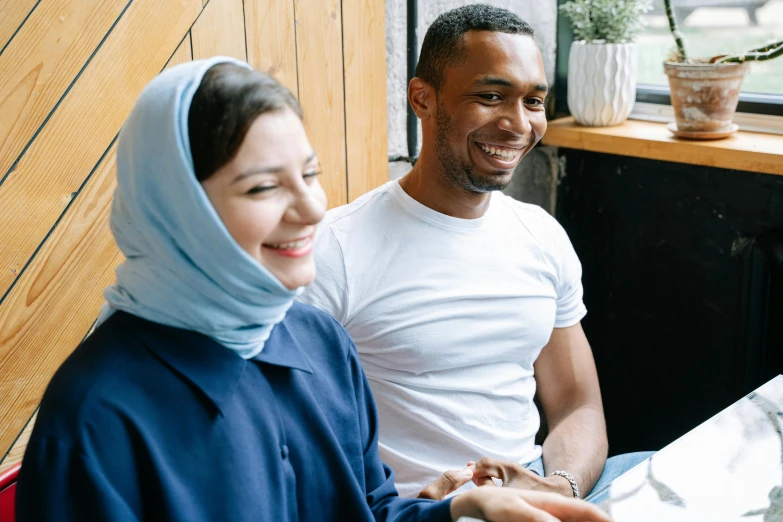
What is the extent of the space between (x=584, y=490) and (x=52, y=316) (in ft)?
3.46

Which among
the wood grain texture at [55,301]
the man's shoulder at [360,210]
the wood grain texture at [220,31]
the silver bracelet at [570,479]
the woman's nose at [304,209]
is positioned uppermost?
the wood grain texture at [220,31]

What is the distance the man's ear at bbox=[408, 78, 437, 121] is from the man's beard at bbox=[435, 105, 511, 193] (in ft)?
0.19

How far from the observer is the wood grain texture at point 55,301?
1.38 m

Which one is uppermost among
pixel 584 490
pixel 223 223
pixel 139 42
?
pixel 139 42

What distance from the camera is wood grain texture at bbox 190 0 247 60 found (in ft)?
5.17

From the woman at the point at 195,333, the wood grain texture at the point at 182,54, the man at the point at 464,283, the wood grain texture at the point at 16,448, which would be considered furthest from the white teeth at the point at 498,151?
the wood grain texture at the point at 16,448

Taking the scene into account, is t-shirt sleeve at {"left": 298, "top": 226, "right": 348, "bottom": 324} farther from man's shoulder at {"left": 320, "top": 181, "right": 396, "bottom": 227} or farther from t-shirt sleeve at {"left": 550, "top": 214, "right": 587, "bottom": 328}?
t-shirt sleeve at {"left": 550, "top": 214, "right": 587, "bottom": 328}

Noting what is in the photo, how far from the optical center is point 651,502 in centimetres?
100

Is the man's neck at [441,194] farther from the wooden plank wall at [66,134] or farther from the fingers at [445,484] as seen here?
the fingers at [445,484]

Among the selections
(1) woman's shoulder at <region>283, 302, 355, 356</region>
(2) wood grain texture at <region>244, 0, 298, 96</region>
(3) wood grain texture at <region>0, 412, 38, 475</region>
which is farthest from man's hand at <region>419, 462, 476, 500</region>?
(2) wood grain texture at <region>244, 0, 298, 96</region>

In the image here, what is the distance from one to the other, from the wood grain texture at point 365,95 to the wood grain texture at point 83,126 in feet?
1.32

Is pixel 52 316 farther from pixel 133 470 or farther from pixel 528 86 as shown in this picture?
pixel 528 86

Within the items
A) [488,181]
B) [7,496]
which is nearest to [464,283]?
[488,181]

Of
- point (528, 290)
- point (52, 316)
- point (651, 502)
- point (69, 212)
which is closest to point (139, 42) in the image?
point (69, 212)
